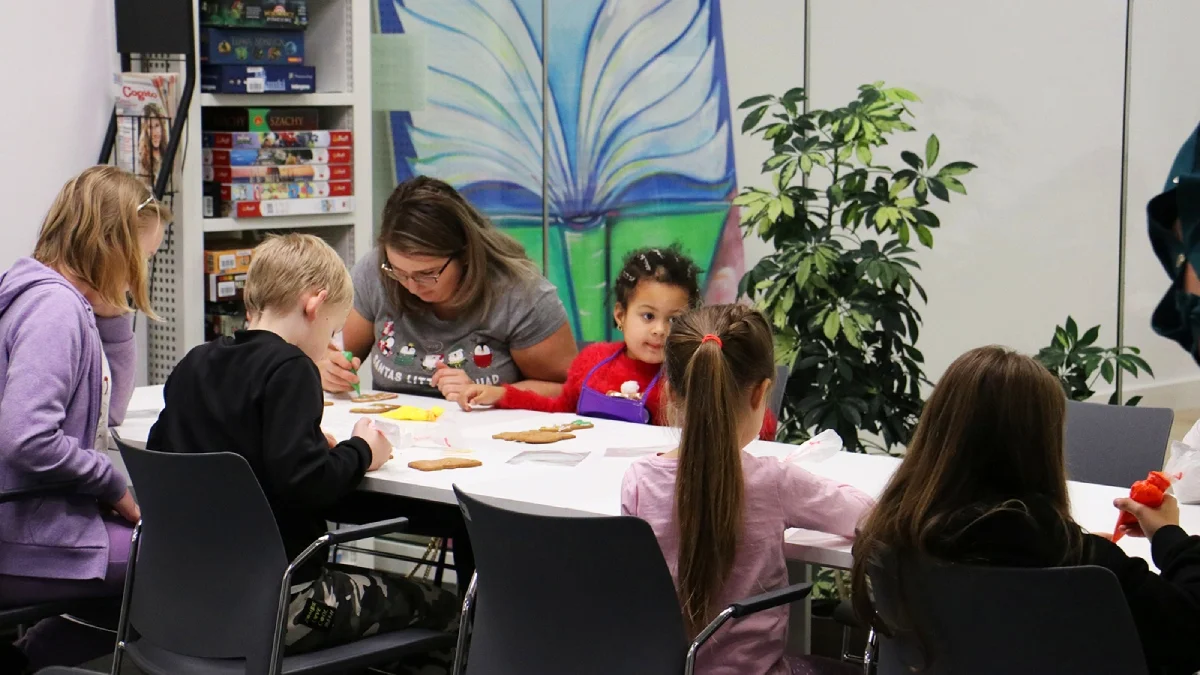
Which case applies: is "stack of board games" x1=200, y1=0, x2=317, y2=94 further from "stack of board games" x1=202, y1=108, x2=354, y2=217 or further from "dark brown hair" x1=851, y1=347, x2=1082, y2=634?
"dark brown hair" x1=851, y1=347, x2=1082, y2=634

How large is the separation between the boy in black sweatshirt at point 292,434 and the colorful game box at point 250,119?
6.30 feet

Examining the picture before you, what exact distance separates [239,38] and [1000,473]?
3369mm

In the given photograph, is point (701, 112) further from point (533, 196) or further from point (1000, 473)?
point (1000, 473)

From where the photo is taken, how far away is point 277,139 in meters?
4.82

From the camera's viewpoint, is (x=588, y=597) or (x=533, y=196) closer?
(x=588, y=597)

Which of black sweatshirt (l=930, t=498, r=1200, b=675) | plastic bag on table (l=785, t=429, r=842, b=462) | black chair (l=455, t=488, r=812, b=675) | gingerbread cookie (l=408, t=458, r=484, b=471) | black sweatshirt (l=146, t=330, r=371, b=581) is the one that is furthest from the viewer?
gingerbread cookie (l=408, t=458, r=484, b=471)

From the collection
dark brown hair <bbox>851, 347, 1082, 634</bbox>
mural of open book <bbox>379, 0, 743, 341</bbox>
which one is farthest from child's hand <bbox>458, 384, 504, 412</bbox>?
mural of open book <bbox>379, 0, 743, 341</bbox>

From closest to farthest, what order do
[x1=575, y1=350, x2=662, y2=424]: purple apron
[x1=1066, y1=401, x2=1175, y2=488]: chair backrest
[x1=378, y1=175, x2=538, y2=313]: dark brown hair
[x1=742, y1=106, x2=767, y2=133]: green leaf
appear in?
[x1=1066, y1=401, x2=1175, y2=488]: chair backrest
[x1=575, y1=350, x2=662, y2=424]: purple apron
[x1=378, y1=175, x2=538, y2=313]: dark brown hair
[x1=742, y1=106, x2=767, y2=133]: green leaf

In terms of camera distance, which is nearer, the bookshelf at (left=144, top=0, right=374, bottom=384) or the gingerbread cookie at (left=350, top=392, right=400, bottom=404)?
the gingerbread cookie at (left=350, top=392, right=400, bottom=404)

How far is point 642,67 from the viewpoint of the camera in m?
5.63

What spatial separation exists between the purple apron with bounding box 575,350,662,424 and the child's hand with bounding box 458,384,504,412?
0.24m

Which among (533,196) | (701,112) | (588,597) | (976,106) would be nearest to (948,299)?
(976,106)

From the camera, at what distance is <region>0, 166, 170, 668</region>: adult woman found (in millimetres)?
2980

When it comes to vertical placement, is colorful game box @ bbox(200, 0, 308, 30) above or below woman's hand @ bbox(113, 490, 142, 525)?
above
